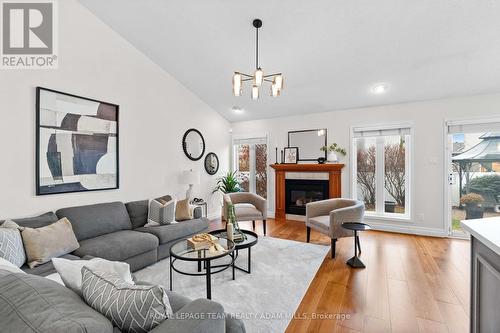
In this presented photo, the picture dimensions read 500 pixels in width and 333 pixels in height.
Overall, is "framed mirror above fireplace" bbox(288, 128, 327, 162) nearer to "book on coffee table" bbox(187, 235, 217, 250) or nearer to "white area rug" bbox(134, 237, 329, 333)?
"white area rug" bbox(134, 237, 329, 333)

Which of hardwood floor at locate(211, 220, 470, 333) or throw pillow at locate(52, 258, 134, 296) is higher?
throw pillow at locate(52, 258, 134, 296)

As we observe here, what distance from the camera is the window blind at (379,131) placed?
14.1 ft

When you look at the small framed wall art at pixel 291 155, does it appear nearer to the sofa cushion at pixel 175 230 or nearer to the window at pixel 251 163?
the window at pixel 251 163

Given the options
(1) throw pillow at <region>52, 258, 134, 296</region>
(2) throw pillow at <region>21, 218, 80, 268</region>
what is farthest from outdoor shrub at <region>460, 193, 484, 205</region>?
(2) throw pillow at <region>21, 218, 80, 268</region>

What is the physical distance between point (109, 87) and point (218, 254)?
2925 mm

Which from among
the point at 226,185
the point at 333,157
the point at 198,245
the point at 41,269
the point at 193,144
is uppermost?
Result: the point at 193,144

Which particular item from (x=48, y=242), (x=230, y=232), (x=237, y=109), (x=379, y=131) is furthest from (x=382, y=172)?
(x=48, y=242)

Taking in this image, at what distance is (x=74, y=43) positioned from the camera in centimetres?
304

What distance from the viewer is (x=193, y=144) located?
16.2 ft

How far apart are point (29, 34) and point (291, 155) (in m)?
4.56

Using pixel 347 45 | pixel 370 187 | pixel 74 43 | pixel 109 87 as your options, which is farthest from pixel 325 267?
pixel 74 43

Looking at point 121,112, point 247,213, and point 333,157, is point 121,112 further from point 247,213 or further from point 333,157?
point 333,157

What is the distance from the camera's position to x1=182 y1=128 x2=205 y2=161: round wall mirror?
4750 mm

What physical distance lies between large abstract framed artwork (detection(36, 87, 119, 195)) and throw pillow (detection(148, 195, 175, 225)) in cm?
67
